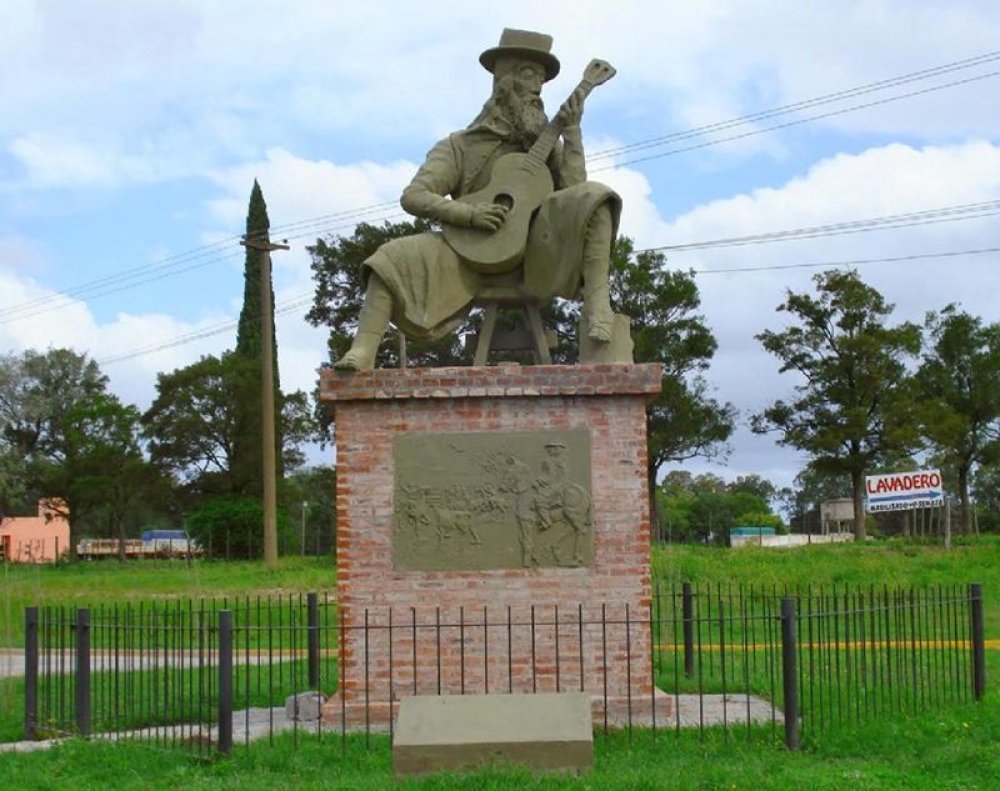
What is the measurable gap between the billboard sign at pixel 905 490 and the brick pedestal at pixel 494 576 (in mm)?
24057

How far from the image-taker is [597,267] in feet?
34.1

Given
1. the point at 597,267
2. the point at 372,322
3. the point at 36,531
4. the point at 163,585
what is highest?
the point at 597,267

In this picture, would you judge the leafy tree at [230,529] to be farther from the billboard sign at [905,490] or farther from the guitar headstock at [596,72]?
the guitar headstock at [596,72]

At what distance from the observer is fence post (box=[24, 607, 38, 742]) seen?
31.4ft

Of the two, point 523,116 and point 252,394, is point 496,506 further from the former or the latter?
point 252,394

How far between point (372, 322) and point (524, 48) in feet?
8.69

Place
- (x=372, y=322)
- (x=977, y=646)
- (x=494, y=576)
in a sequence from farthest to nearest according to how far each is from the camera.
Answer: (x=372, y=322), (x=977, y=646), (x=494, y=576)

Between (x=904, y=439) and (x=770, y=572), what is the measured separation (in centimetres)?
1347

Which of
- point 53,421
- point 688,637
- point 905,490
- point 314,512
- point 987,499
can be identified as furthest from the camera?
point 987,499

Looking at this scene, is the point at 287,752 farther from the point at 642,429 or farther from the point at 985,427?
the point at 985,427

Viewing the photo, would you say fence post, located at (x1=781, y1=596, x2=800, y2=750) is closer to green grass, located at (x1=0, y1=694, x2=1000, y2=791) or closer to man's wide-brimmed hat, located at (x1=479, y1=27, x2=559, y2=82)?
green grass, located at (x1=0, y1=694, x2=1000, y2=791)

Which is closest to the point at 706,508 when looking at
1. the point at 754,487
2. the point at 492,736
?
the point at 754,487

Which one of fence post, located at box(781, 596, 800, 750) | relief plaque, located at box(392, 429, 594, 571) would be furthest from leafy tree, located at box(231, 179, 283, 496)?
fence post, located at box(781, 596, 800, 750)

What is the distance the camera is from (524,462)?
9859 millimetres
